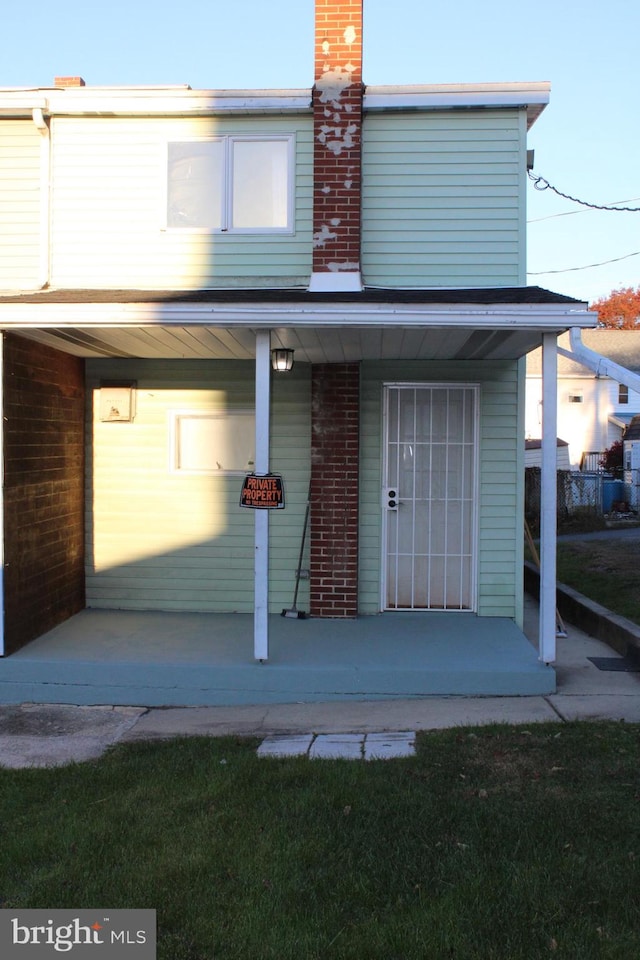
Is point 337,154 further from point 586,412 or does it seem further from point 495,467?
point 586,412

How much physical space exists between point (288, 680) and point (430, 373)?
3288mm

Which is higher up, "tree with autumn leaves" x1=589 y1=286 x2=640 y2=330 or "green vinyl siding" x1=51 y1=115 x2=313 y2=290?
"tree with autumn leaves" x1=589 y1=286 x2=640 y2=330

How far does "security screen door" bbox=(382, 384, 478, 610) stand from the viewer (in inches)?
331

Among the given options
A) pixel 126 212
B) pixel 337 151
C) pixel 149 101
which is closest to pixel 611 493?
pixel 337 151

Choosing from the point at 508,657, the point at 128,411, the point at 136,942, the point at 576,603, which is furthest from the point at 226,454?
the point at 136,942

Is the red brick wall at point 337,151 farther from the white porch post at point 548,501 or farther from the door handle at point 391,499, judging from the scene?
the white porch post at point 548,501

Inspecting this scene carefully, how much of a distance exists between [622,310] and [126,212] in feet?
155

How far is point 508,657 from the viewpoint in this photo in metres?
6.91

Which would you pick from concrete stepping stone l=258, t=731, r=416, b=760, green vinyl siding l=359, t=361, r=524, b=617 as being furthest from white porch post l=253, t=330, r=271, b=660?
green vinyl siding l=359, t=361, r=524, b=617

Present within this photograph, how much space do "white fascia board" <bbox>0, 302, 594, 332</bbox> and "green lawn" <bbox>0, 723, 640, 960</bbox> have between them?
291cm

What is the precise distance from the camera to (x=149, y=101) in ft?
27.1

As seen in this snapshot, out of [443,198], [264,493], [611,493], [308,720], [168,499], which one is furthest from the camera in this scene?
[611,493]

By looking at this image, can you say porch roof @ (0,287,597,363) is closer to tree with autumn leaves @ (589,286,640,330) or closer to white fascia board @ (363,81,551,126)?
white fascia board @ (363,81,551,126)

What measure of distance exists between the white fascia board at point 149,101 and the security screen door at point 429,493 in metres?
2.87
